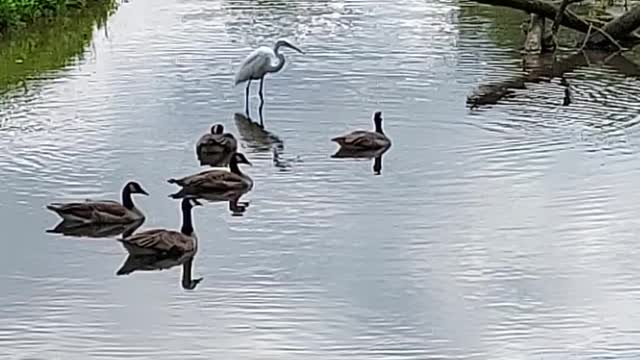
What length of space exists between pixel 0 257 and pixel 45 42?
11202 millimetres

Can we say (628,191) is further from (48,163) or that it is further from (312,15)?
(312,15)

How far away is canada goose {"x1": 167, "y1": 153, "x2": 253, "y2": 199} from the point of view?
11.9 m

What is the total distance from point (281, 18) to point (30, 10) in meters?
3.82

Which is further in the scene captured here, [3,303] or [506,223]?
[506,223]

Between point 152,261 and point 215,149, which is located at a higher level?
point 215,149

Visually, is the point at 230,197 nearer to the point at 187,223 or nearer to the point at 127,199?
the point at 127,199

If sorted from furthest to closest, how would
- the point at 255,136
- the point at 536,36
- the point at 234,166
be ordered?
the point at 536,36, the point at 255,136, the point at 234,166

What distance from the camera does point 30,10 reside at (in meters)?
22.6

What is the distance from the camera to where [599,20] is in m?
21.0

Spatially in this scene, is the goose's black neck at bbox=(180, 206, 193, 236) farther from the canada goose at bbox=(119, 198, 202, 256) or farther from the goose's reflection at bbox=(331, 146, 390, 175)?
the goose's reflection at bbox=(331, 146, 390, 175)

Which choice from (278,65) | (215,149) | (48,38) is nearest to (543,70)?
(278,65)

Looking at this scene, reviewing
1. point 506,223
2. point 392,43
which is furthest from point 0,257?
point 392,43

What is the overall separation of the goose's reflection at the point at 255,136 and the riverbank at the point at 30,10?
7.37 metres

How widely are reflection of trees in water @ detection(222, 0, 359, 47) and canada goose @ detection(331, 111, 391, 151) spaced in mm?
6406
